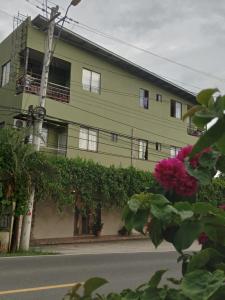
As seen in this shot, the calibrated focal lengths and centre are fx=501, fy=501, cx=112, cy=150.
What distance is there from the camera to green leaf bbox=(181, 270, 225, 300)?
4.14 feet

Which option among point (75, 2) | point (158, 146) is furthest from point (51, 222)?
point (158, 146)

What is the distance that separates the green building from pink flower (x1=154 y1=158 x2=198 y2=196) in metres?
20.8

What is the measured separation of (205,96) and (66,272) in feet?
38.0

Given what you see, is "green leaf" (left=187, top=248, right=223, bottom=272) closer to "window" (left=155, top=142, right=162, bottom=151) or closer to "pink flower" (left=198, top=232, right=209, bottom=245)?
"pink flower" (left=198, top=232, right=209, bottom=245)

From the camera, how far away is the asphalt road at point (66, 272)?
32.1 feet

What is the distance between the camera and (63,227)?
25484 millimetres

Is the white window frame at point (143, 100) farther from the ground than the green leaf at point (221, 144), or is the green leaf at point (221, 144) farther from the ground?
the white window frame at point (143, 100)

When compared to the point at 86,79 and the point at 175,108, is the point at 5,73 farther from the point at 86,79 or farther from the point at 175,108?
the point at 175,108

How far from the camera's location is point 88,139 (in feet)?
92.8

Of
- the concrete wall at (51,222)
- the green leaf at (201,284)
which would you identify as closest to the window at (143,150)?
the concrete wall at (51,222)

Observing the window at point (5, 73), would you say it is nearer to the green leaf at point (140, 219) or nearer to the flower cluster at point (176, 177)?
the flower cluster at point (176, 177)

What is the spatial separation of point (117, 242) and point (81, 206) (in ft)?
8.88

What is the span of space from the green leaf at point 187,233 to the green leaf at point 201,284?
0.13 meters

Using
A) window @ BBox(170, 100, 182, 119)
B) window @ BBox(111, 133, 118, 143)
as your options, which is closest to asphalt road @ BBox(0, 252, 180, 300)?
window @ BBox(111, 133, 118, 143)
